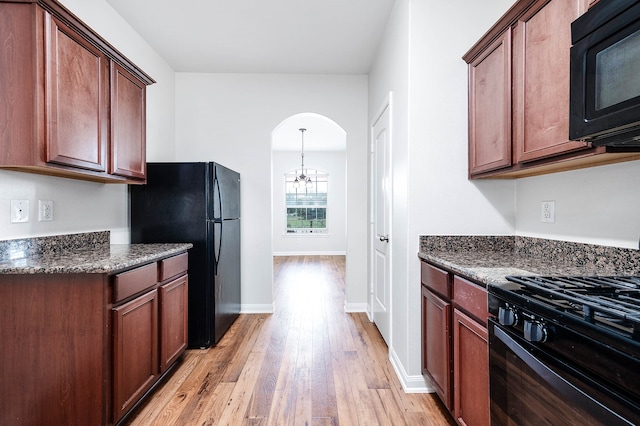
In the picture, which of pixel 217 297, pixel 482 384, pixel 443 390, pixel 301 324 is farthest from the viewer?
pixel 301 324

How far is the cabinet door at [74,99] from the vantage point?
1.67 meters

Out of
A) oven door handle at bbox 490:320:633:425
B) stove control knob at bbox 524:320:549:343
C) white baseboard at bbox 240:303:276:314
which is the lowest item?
white baseboard at bbox 240:303:276:314

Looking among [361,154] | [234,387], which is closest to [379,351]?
[234,387]

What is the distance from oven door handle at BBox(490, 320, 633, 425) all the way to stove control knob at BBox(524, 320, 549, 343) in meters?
0.06

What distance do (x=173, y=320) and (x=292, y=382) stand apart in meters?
0.95

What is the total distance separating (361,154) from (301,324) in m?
2.00

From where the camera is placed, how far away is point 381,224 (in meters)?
3.13

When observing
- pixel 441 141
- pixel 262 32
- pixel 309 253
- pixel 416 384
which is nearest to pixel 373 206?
pixel 441 141

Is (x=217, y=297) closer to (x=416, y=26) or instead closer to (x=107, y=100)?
(x=107, y=100)

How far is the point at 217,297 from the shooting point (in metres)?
3.01

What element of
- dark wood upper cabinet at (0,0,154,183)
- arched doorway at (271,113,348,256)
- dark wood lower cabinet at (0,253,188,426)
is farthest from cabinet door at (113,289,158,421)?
arched doorway at (271,113,348,256)

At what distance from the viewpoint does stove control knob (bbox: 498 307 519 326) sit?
3.47ft

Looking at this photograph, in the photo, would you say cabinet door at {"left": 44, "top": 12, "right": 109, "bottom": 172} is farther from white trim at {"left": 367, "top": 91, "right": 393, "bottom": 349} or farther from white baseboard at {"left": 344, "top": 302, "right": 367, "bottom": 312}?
white baseboard at {"left": 344, "top": 302, "right": 367, "bottom": 312}

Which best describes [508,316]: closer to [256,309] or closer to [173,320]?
[173,320]
